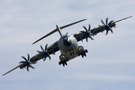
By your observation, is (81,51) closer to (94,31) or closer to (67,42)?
(67,42)

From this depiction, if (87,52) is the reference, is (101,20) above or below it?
above

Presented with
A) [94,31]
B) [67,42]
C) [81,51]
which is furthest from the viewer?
[94,31]

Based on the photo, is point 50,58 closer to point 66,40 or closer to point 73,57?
point 73,57

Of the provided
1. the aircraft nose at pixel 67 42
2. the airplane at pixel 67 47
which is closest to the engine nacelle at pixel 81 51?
the airplane at pixel 67 47

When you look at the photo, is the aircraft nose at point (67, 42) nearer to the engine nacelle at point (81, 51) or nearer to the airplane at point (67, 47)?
the airplane at point (67, 47)

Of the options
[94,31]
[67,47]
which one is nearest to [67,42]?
[67,47]

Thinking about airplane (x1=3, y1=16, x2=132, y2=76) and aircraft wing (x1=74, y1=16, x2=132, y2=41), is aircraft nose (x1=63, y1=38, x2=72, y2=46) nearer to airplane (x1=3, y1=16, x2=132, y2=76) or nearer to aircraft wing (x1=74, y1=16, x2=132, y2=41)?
airplane (x1=3, y1=16, x2=132, y2=76)

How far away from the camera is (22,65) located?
5434cm

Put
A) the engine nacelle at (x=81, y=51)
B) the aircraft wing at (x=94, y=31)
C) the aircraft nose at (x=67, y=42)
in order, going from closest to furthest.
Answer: the aircraft nose at (x=67, y=42) → the engine nacelle at (x=81, y=51) → the aircraft wing at (x=94, y=31)

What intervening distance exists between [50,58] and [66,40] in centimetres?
935

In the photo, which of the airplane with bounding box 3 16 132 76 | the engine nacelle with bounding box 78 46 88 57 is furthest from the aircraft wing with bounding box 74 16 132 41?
the engine nacelle with bounding box 78 46 88 57

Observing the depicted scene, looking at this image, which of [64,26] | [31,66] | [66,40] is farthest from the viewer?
[31,66]

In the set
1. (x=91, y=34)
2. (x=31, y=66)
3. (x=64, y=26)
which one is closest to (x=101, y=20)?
(x=91, y=34)

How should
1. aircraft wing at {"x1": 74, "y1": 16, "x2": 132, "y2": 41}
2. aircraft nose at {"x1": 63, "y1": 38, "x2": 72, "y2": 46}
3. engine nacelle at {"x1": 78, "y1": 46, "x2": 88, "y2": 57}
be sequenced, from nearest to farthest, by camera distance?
aircraft nose at {"x1": 63, "y1": 38, "x2": 72, "y2": 46} → engine nacelle at {"x1": 78, "y1": 46, "x2": 88, "y2": 57} → aircraft wing at {"x1": 74, "y1": 16, "x2": 132, "y2": 41}
